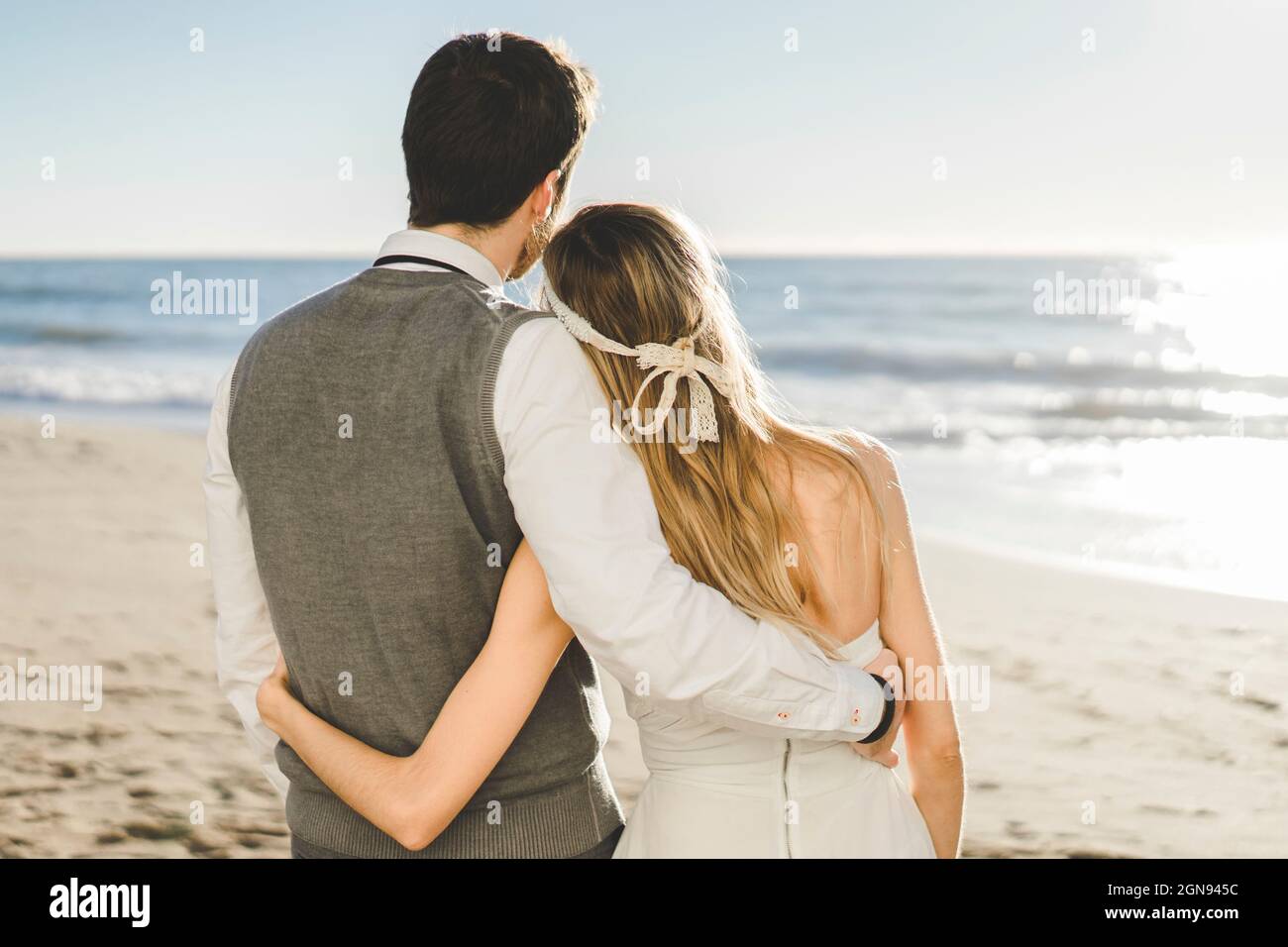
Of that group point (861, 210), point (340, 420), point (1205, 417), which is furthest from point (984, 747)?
point (861, 210)

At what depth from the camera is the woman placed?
1.52m

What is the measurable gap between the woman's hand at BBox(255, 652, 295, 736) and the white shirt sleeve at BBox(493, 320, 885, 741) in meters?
0.53

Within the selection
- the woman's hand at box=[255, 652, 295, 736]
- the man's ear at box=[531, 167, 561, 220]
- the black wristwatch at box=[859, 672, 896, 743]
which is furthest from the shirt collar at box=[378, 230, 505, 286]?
the black wristwatch at box=[859, 672, 896, 743]

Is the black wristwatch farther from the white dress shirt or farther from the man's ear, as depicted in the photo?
the man's ear

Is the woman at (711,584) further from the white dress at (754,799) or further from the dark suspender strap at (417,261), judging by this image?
the dark suspender strap at (417,261)

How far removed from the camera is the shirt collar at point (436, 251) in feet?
5.14

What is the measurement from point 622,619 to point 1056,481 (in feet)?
28.5

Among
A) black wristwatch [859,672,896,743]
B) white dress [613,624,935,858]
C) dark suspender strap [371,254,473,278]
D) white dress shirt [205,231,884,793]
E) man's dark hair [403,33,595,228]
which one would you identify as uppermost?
man's dark hair [403,33,595,228]

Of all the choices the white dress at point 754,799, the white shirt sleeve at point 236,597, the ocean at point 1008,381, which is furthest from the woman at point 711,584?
the ocean at point 1008,381

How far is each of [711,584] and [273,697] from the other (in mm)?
679

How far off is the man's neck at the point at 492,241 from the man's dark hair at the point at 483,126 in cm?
1

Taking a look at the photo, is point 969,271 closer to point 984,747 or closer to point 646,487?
point 984,747

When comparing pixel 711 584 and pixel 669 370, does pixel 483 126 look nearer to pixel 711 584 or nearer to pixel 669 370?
pixel 669 370
